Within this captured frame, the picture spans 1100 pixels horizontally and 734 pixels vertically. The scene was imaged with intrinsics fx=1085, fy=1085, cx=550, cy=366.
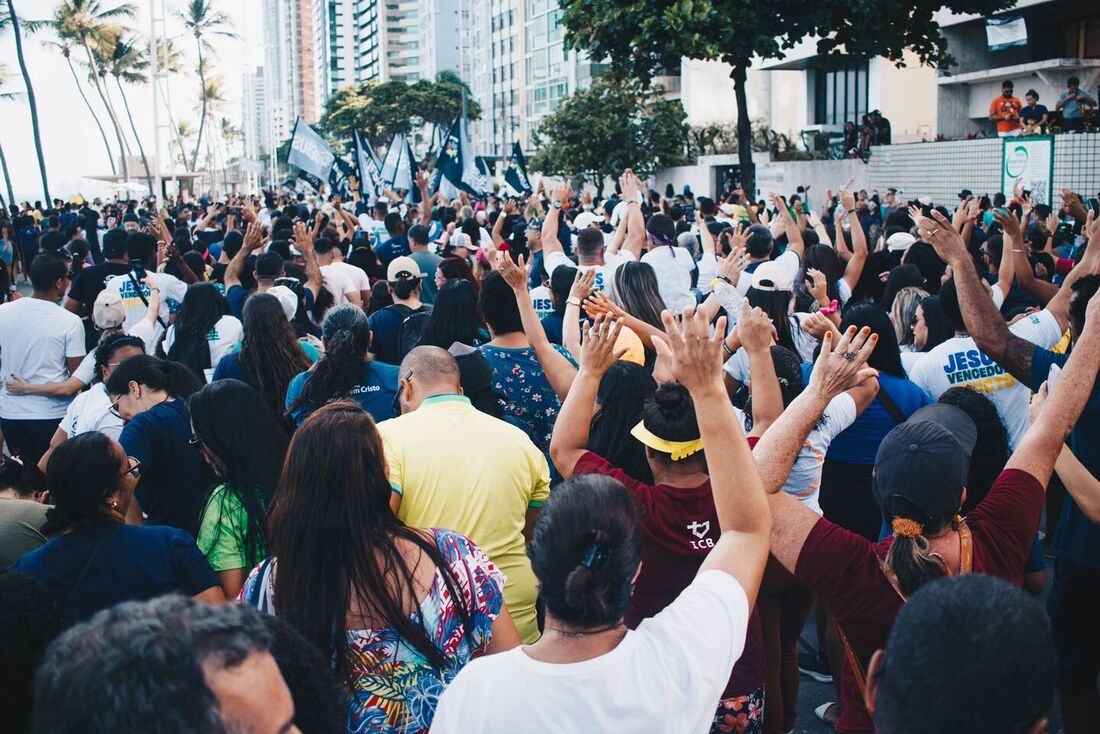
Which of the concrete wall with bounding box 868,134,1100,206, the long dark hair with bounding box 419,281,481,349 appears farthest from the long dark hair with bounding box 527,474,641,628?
the concrete wall with bounding box 868,134,1100,206

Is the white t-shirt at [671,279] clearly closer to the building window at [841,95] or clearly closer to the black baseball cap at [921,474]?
the black baseball cap at [921,474]

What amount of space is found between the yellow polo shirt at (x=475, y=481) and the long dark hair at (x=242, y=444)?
1.57 feet

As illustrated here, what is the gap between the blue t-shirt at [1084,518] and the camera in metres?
4.05

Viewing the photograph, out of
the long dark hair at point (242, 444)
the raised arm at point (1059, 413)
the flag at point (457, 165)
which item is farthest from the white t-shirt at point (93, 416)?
the flag at point (457, 165)

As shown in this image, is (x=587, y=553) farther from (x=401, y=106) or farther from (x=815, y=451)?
(x=401, y=106)

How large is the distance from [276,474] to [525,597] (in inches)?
41.2

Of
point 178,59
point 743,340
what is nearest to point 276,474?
point 743,340

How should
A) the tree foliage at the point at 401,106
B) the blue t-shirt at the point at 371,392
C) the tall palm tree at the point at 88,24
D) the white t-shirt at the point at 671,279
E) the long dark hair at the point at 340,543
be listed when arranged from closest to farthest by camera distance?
the long dark hair at the point at 340,543 < the blue t-shirt at the point at 371,392 < the white t-shirt at the point at 671,279 < the tall palm tree at the point at 88,24 < the tree foliage at the point at 401,106

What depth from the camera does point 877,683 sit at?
6.63 feet

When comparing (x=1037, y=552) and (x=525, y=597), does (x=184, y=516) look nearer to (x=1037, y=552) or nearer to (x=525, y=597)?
(x=525, y=597)

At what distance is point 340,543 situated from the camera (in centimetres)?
287

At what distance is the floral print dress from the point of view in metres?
2.82

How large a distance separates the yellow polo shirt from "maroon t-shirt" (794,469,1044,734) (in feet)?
4.06

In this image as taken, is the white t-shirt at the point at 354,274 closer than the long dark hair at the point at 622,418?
No
